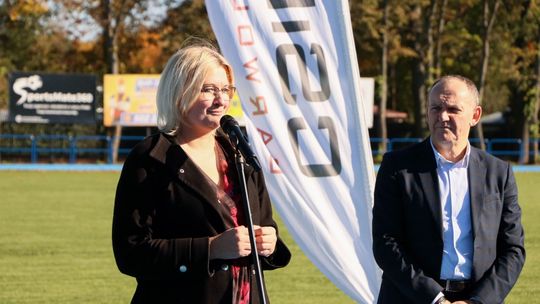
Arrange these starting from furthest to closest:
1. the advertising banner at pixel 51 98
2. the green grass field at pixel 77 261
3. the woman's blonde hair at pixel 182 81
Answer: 1. the advertising banner at pixel 51 98
2. the green grass field at pixel 77 261
3. the woman's blonde hair at pixel 182 81

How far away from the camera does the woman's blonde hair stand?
13.6 feet

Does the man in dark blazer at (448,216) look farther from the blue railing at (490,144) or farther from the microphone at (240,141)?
the blue railing at (490,144)

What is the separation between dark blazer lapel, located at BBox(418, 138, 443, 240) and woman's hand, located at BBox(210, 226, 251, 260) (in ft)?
3.48


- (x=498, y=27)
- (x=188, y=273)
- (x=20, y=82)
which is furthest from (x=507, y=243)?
(x=498, y=27)

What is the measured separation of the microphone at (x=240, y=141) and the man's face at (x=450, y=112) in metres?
1.03

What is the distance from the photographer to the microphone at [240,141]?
4020 mm

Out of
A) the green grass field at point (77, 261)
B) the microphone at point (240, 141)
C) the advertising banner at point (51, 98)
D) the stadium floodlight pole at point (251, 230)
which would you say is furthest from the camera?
the advertising banner at point (51, 98)

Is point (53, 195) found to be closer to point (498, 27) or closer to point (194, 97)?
point (194, 97)

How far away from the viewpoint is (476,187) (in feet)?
15.6

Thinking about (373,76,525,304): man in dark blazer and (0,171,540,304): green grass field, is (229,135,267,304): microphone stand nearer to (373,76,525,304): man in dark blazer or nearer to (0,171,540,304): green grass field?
(373,76,525,304): man in dark blazer

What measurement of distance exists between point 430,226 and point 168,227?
1225mm

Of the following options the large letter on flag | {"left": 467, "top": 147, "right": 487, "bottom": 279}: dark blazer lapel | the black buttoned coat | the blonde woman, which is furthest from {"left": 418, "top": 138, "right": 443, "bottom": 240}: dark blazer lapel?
the large letter on flag

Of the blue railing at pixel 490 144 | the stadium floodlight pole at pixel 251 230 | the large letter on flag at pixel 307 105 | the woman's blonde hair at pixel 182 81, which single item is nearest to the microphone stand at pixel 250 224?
the stadium floodlight pole at pixel 251 230

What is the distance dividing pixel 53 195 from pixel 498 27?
33.6 metres
